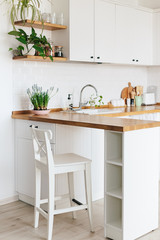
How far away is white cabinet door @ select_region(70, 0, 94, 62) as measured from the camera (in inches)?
153

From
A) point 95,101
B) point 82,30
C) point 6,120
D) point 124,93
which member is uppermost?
point 82,30

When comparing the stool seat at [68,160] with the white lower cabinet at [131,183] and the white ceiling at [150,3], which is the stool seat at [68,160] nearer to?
the white lower cabinet at [131,183]

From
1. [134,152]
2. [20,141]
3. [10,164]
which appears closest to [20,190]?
[10,164]

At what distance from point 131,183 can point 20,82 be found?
1.79 metres

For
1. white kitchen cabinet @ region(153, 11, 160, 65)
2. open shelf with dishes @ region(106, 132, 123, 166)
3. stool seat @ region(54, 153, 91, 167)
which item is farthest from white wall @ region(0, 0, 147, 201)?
open shelf with dishes @ region(106, 132, 123, 166)

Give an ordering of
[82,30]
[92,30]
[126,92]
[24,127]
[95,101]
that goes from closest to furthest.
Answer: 1. [24,127]
2. [82,30]
3. [92,30]
4. [95,101]
5. [126,92]

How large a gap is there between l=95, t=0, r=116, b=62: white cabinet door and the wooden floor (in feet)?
5.91

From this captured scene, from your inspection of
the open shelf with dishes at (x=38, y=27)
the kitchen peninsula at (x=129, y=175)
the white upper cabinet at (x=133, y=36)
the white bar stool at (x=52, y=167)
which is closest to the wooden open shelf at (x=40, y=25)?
the open shelf with dishes at (x=38, y=27)

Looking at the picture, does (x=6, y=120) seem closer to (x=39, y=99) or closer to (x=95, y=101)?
(x=39, y=99)

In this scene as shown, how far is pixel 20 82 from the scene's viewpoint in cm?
383

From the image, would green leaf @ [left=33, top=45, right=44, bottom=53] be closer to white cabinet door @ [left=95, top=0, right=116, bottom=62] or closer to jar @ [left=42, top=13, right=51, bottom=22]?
jar @ [left=42, top=13, right=51, bottom=22]

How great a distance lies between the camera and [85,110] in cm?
431

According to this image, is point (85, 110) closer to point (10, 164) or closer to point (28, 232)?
point (10, 164)

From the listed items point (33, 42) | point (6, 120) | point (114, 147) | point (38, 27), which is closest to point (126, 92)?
point (38, 27)
